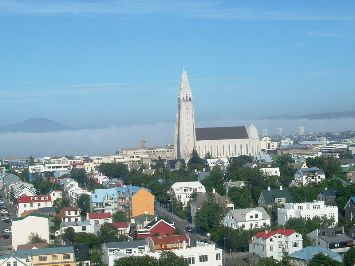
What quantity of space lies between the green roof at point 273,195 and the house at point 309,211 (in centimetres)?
345

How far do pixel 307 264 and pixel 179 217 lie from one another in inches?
508

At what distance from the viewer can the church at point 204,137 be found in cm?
5869

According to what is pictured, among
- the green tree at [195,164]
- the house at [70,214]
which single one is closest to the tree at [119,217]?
the house at [70,214]

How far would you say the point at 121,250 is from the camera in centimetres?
1812

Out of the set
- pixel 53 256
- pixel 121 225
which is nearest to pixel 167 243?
pixel 53 256

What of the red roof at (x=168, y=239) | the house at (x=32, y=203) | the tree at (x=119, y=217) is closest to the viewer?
the red roof at (x=168, y=239)

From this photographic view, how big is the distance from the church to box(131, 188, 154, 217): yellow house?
2908 cm

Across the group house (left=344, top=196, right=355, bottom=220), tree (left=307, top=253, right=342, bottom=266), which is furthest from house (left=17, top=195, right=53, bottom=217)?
tree (left=307, top=253, right=342, bottom=266)

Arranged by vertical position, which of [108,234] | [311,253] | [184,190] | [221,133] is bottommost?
[311,253]

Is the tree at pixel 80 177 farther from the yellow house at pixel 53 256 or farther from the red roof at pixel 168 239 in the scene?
the yellow house at pixel 53 256

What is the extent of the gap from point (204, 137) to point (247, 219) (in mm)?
38016

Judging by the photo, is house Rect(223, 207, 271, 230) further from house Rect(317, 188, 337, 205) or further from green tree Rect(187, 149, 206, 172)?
green tree Rect(187, 149, 206, 172)

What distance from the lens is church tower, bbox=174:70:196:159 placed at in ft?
192

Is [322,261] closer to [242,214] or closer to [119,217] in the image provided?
[242,214]
